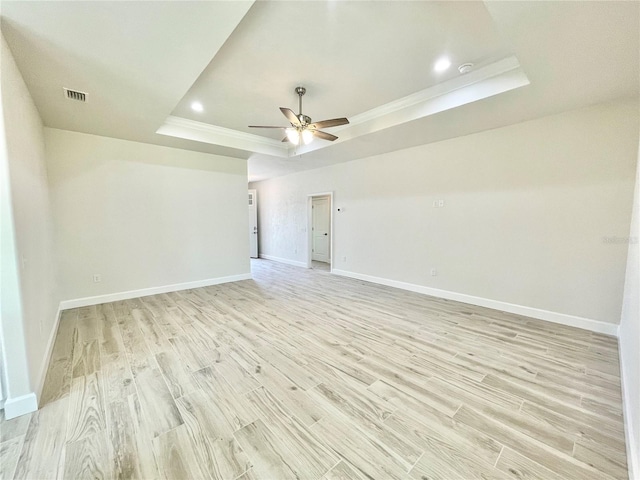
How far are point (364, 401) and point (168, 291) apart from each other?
14.4ft

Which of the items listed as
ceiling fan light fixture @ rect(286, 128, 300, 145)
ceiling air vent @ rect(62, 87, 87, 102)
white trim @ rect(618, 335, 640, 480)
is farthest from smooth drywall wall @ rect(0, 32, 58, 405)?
white trim @ rect(618, 335, 640, 480)

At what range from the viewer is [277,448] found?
1516 millimetres

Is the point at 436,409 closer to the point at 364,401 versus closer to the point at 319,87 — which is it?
the point at 364,401

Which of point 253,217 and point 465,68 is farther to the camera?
point 253,217

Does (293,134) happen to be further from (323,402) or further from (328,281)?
(328,281)

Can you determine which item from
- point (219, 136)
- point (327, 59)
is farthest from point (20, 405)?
point (219, 136)

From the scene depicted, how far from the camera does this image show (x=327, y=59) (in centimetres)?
266

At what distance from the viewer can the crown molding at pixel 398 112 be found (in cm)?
279

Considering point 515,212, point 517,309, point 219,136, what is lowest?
point 517,309

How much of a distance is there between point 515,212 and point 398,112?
2243 mm

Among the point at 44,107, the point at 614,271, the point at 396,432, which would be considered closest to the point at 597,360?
the point at 614,271

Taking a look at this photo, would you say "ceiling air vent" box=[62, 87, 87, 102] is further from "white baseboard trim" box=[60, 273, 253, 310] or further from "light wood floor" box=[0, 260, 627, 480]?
"white baseboard trim" box=[60, 273, 253, 310]

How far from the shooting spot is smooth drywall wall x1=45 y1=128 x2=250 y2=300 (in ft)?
13.0

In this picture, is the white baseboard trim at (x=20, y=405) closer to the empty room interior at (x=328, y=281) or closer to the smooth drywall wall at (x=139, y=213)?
the empty room interior at (x=328, y=281)
